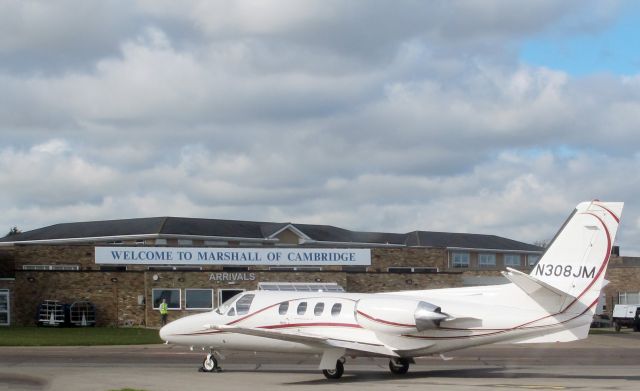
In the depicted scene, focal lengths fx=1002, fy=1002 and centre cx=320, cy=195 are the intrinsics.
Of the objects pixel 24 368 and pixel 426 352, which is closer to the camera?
pixel 426 352

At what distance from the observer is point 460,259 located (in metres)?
100

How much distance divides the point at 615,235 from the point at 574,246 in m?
1.17

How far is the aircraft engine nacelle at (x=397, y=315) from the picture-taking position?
90.1ft

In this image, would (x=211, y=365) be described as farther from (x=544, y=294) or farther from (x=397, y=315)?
(x=544, y=294)

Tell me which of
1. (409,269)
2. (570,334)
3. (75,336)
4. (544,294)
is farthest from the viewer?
(409,269)

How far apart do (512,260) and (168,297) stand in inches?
2084

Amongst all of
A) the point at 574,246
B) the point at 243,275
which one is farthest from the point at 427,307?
the point at 243,275

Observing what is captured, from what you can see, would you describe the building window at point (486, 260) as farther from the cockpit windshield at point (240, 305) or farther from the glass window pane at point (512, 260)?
the cockpit windshield at point (240, 305)

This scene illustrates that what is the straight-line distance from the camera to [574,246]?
2747 cm

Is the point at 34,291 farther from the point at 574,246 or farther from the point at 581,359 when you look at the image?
the point at 574,246

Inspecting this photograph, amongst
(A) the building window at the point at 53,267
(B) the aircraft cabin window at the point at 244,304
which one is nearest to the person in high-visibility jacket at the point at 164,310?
(A) the building window at the point at 53,267

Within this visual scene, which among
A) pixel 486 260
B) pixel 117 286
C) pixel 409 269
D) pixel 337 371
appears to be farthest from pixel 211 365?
pixel 486 260

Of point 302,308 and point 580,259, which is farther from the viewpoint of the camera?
point 302,308

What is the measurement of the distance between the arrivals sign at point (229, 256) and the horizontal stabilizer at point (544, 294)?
40750mm
